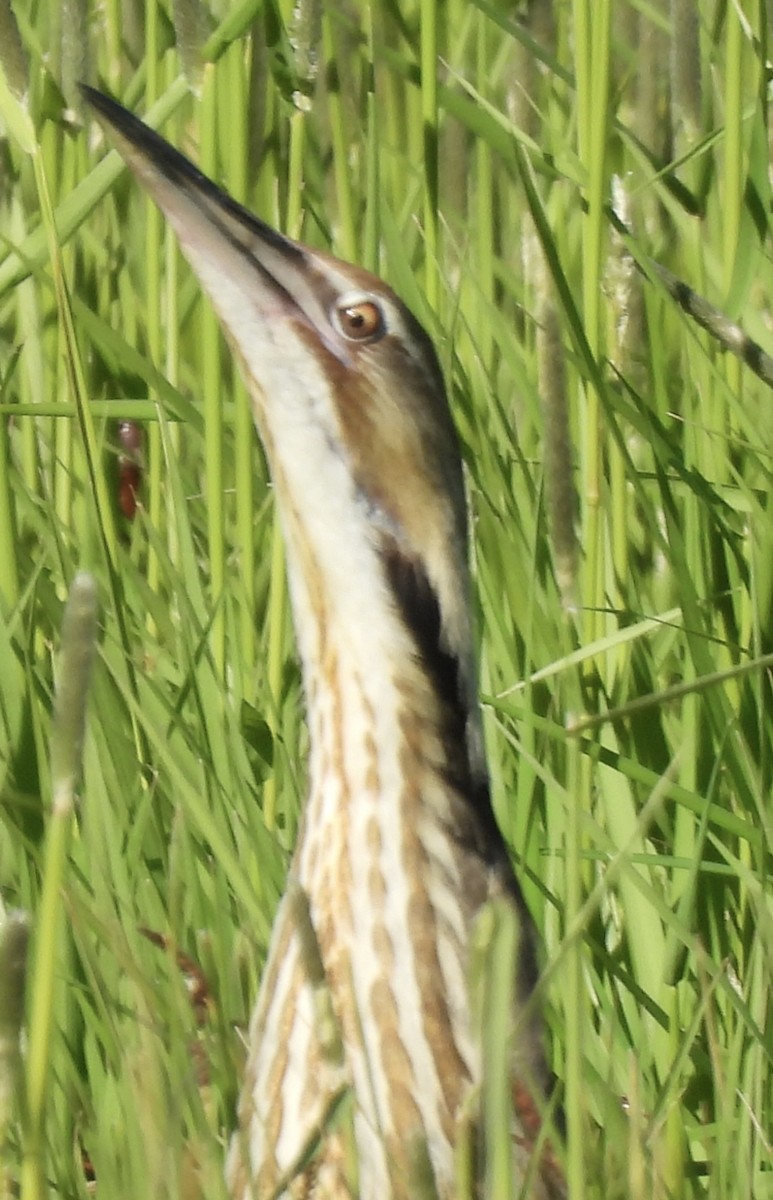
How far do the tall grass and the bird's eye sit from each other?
94 mm

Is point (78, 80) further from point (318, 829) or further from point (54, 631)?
point (318, 829)

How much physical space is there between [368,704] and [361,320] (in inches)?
8.6

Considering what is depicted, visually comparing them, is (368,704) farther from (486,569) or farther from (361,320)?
(486,569)

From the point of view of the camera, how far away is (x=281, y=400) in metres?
1.13

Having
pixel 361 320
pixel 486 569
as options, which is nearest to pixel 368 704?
pixel 361 320

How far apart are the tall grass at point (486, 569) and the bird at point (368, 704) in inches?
2.0

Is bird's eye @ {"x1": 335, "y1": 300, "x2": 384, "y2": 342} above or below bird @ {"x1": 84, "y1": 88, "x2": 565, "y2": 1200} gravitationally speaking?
above

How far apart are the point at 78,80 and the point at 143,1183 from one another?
79 centimetres

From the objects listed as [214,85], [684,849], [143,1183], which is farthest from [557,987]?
[214,85]

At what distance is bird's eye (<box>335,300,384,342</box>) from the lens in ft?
3.70

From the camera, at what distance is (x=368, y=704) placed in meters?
1.09

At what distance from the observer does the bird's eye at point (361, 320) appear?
1.13 metres

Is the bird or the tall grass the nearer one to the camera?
the bird

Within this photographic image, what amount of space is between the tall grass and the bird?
0.16 feet
